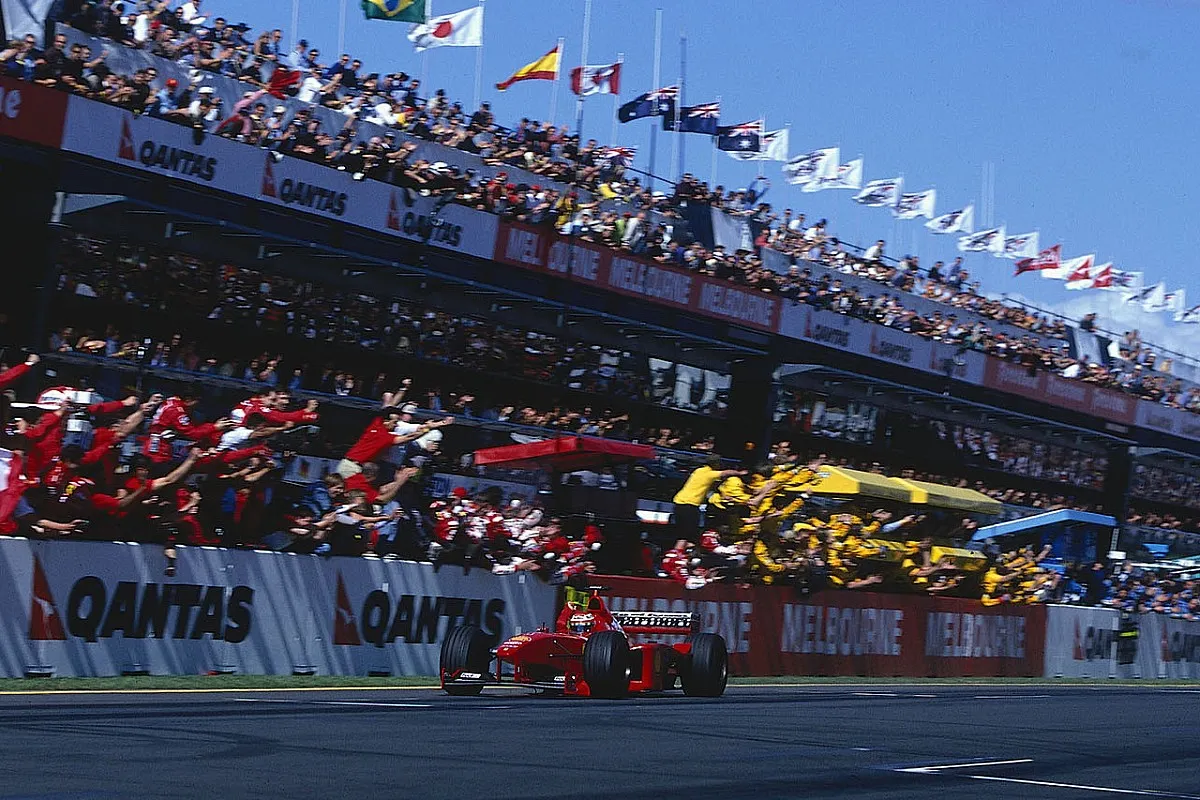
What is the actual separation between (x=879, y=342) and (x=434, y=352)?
13.2 meters

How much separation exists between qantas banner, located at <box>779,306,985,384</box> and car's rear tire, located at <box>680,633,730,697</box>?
1804 cm

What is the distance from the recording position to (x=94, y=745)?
9102 mm

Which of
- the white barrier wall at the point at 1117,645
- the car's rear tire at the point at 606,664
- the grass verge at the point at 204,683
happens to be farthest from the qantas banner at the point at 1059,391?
the car's rear tire at the point at 606,664

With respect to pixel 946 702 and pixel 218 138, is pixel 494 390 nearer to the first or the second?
pixel 218 138

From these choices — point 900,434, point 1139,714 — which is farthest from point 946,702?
point 900,434

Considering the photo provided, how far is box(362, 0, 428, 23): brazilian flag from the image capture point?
98.3ft

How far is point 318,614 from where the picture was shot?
16.6m

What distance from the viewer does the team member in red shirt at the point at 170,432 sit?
15352 mm

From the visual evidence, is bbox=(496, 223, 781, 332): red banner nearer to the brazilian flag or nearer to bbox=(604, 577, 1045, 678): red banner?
the brazilian flag

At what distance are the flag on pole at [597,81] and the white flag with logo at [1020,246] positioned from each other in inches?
777

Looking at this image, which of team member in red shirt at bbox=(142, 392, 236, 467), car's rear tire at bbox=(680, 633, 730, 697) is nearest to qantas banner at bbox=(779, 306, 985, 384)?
car's rear tire at bbox=(680, 633, 730, 697)

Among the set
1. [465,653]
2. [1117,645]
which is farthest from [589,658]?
[1117,645]

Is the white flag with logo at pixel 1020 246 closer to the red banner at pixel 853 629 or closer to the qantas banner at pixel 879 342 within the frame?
the qantas banner at pixel 879 342

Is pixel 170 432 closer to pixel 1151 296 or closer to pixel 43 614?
pixel 43 614
